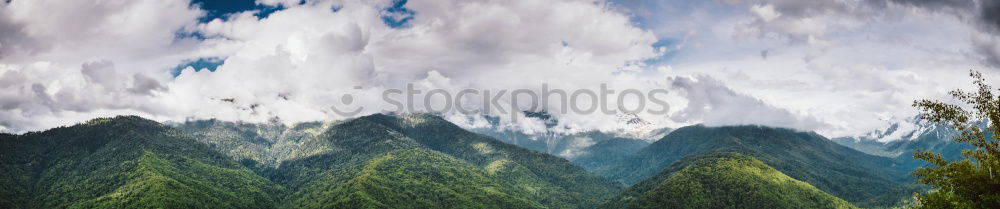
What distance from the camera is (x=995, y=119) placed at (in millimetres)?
48875

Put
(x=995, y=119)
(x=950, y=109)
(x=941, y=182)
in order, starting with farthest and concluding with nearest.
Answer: (x=941, y=182)
(x=950, y=109)
(x=995, y=119)

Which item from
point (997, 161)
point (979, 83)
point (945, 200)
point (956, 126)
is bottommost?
point (945, 200)

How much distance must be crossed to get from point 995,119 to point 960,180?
7.78 m

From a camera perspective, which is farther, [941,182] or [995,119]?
[941,182]

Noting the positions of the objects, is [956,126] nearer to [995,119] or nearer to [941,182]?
[995,119]

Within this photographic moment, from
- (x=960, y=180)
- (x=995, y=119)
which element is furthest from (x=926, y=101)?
(x=960, y=180)

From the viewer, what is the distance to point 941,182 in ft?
183

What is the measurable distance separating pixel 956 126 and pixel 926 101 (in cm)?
339

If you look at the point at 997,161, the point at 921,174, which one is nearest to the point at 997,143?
the point at 997,161

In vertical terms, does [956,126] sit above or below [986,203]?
above

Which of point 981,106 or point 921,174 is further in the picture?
point 921,174

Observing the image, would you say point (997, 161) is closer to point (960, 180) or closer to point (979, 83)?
point (960, 180)

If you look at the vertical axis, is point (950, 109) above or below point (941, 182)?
above

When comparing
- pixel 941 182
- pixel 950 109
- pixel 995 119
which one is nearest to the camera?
pixel 995 119
